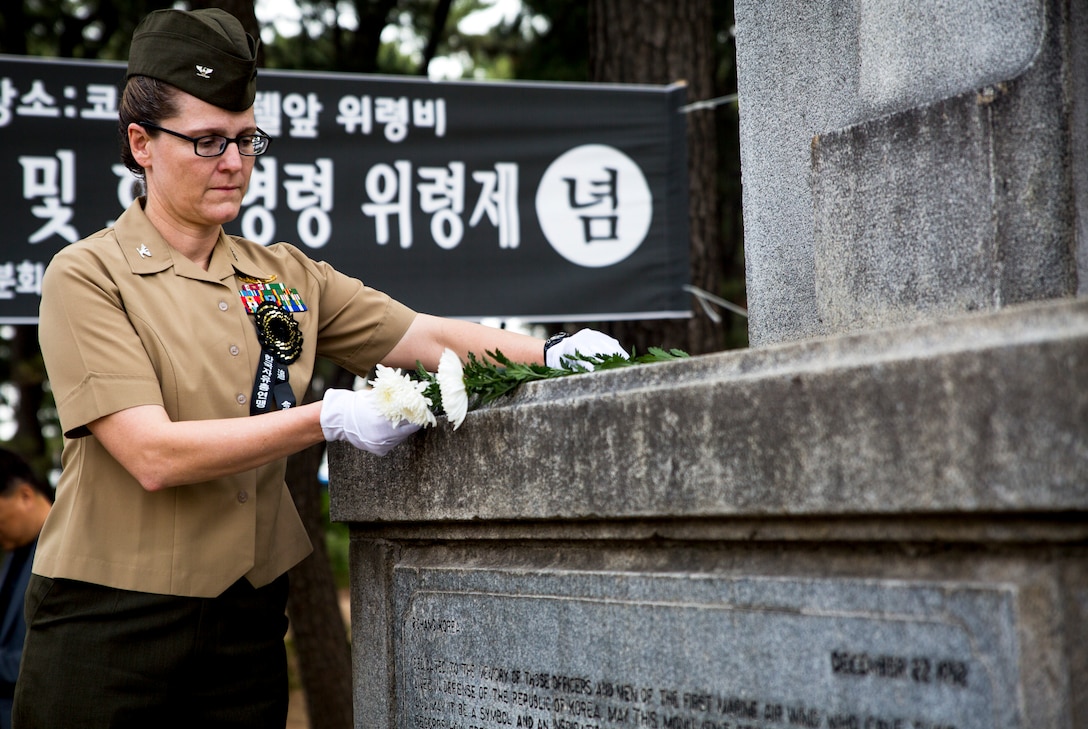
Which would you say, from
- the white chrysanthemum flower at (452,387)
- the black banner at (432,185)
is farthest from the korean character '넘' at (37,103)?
the white chrysanthemum flower at (452,387)

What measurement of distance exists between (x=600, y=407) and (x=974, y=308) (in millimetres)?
723

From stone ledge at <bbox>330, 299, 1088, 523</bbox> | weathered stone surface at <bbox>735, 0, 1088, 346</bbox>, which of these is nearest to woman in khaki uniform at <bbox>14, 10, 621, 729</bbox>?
stone ledge at <bbox>330, 299, 1088, 523</bbox>

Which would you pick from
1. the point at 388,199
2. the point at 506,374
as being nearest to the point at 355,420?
the point at 506,374

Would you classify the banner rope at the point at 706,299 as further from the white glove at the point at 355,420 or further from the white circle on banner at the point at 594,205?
the white glove at the point at 355,420

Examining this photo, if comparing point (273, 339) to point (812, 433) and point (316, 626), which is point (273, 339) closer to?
point (812, 433)

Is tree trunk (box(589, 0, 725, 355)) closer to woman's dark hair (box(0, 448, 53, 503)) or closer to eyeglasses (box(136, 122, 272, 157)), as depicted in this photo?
woman's dark hair (box(0, 448, 53, 503))

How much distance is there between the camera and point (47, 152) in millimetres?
4500

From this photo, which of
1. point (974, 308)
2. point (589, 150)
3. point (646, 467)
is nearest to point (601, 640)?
point (646, 467)

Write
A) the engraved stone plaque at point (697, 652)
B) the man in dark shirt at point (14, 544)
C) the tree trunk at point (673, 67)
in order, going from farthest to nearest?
the tree trunk at point (673, 67) → the man in dark shirt at point (14, 544) → the engraved stone plaque at point (697, 652)

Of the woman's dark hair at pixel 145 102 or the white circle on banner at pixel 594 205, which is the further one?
the white circle on banner at pixel 594 205

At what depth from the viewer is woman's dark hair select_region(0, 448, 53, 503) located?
4637 millimetres

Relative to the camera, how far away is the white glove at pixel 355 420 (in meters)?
2.13

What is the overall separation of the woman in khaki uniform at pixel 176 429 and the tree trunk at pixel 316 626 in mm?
3112

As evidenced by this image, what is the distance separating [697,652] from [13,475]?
3726 mm
